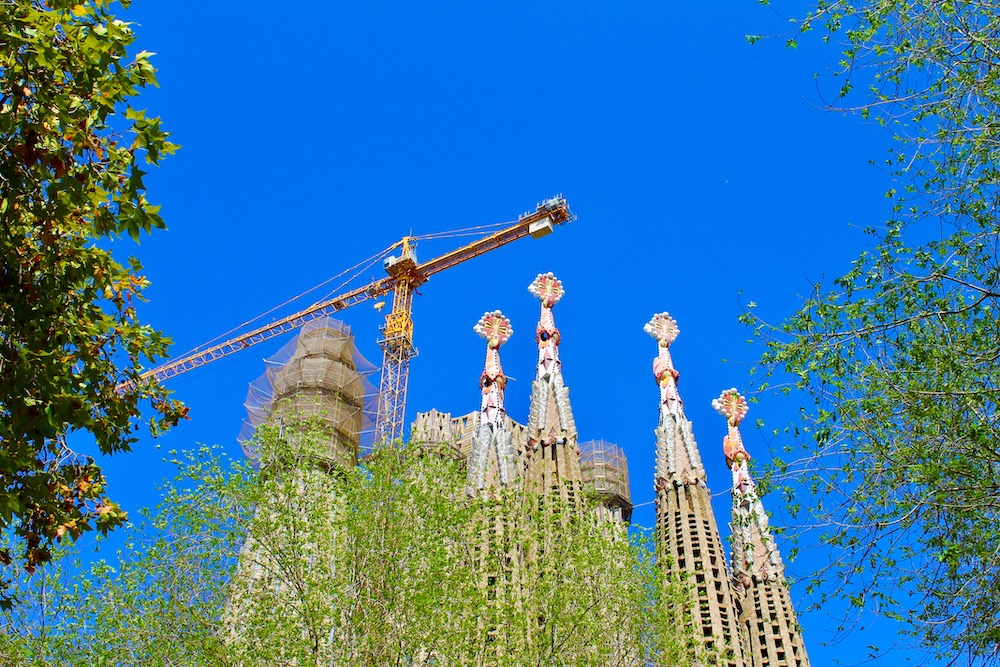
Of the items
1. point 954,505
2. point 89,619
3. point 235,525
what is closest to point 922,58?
point 954,505

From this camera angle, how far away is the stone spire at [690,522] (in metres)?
22.4

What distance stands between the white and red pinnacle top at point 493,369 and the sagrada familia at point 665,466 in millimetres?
36

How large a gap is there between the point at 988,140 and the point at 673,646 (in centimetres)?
870

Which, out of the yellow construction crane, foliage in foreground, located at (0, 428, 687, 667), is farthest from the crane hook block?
foliage in foreground, located at (0, 428, 687, 667)

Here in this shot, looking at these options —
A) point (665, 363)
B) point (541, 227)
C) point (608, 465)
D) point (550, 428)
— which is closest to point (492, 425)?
point (550, 428)

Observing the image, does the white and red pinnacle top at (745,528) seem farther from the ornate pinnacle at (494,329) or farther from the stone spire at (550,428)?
the ornate pinnacle at (494,329)

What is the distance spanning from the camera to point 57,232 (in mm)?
6164

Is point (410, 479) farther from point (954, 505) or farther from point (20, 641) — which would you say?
point (954, 505)

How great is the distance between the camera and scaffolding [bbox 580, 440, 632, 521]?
121ft

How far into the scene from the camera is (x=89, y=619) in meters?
12.5

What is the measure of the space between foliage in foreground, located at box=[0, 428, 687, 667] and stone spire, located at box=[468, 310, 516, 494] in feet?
31.1

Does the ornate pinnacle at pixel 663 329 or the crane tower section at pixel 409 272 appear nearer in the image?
the ornate pinnacle at pixel 663 329

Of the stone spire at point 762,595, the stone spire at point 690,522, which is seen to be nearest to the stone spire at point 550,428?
the stone spire at point 690,522

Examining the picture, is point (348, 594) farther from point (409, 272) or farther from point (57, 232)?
point (409, 272)
